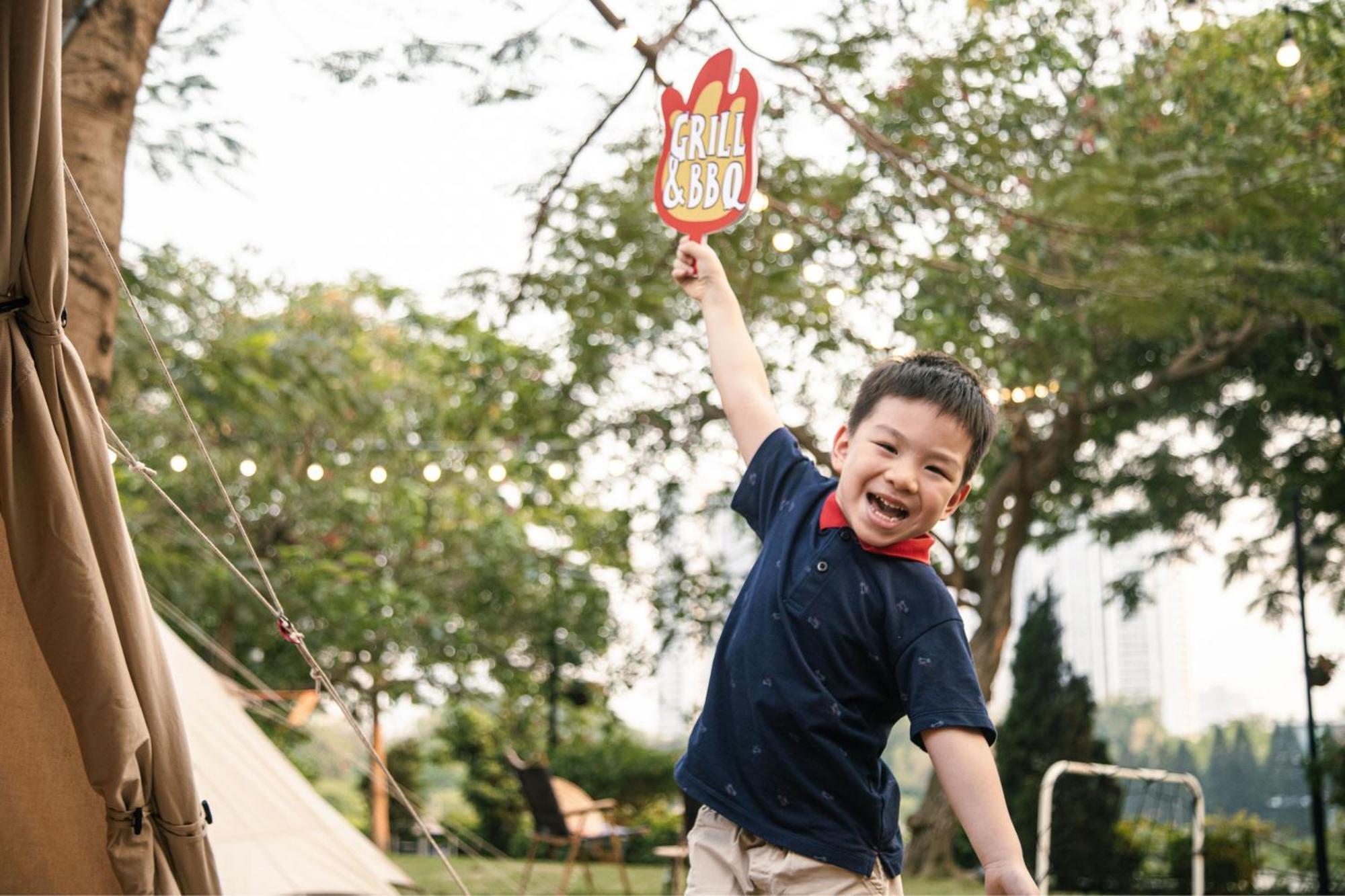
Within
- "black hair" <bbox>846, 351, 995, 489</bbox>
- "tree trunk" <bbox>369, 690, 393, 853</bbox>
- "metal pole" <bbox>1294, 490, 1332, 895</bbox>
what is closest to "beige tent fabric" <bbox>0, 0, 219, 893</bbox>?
"black hair" <bbox>846, 351, 995, 489</bbox>

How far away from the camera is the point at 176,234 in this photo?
8.71m

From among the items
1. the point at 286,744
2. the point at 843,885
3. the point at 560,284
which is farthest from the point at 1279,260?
the point at 286,744

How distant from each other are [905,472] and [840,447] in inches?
7.6

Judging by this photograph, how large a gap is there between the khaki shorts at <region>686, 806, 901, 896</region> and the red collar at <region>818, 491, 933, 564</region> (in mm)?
357

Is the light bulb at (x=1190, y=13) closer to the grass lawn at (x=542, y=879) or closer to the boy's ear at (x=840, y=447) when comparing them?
the boy's ear at (x=840, y=447)

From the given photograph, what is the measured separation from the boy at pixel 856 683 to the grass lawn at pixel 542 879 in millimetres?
4665

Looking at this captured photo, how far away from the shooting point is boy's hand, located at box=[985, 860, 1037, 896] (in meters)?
1.23

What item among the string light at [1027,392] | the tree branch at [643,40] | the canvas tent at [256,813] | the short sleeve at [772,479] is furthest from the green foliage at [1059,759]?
the short sleeve at [772,479]

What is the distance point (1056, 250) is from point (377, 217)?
4.85 metres

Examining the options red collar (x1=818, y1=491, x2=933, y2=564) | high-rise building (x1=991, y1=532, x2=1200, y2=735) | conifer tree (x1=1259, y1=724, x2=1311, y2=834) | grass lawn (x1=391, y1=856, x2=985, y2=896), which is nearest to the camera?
red collar (x1=818, y1=491, x2=933, y2=564)

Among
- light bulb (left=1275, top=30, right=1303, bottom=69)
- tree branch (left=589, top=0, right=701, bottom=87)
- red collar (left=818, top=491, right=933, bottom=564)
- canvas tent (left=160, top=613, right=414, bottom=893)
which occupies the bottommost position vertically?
canvas tent (left=160, top=613, right=414, bottom=893)

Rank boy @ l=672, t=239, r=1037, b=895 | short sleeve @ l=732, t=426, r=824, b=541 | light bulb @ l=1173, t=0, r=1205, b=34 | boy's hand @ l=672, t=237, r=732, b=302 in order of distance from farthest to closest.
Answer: light bulb @ l=1173, t=0, r=1205, b=34
boy's hand @ l=672, t=237, r=732, b=302
short sleeve @ l=732, t=426, r=824, b=541
boy @ l=672, t=239, r=1037, b=895

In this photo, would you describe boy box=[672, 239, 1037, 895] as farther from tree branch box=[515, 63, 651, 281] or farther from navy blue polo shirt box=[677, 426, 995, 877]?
tree branch box=[515, 63, 651, 281]

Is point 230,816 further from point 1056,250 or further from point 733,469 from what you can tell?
point 733,469
